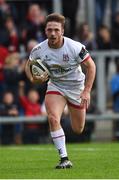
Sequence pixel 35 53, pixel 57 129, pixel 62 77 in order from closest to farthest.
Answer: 1. pixel 57 129
2. pixel 35 53
3. pixel 62 77

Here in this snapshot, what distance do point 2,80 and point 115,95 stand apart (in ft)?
8.88

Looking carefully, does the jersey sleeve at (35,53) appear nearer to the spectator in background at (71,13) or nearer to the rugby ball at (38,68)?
the rugby ball at (38,68)

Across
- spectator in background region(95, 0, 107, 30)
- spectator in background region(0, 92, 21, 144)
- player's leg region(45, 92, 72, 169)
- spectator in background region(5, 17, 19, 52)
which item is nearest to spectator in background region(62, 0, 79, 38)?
spectator in background region(95, 0, 107, 30)

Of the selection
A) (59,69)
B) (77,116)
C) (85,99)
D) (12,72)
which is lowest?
(12,72)

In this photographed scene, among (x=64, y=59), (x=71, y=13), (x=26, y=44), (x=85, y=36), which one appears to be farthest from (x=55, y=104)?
(x=71, y=13)

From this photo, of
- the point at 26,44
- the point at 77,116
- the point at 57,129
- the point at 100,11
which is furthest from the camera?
the point at 100,11

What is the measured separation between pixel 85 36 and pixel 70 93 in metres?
7.75

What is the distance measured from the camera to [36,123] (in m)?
19.0

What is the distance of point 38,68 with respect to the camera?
11.1 meters

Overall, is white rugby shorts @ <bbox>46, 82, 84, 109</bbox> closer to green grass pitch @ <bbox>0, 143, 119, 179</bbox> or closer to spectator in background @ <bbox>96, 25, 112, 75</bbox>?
green grass pitch @ <bbox>0, 143, 119, 179</bbox>

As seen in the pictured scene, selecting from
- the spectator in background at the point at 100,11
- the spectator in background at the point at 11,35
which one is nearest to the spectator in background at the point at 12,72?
the spectator in background at the point at 11,35

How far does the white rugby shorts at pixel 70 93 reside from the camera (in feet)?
37.6

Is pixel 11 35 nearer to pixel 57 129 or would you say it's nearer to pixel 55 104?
pixel 55 104

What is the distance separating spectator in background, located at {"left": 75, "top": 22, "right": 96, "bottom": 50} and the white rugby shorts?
755 cm
